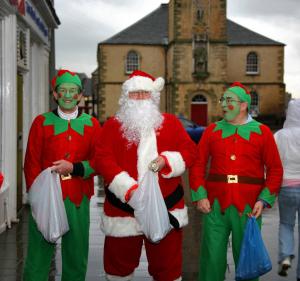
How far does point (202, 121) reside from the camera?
40844mm

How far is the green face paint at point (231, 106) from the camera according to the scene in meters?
4.67

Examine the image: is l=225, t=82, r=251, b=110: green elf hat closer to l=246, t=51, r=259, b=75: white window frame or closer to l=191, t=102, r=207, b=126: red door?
l=191, t=102, r=207, b=126: red door

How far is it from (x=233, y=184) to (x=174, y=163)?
0.59 metres

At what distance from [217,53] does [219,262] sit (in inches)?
1456

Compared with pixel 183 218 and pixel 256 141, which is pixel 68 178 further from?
pixel 256 141

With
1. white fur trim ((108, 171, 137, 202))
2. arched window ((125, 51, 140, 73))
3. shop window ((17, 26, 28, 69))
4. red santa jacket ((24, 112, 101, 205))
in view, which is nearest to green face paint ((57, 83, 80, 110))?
red santa jacket ((24, 112, 101, 205))

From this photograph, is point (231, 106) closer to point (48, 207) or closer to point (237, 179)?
point (237, 179)

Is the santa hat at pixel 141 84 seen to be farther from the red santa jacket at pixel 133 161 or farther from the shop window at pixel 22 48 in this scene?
the shop window at pixel 22 48

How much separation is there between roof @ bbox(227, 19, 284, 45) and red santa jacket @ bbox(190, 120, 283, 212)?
135ft

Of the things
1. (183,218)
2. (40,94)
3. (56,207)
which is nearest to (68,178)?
(56,207)

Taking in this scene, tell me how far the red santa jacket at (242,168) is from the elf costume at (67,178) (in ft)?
3.10

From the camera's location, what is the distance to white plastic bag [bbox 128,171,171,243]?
4.13 m

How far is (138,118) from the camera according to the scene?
14.6 feet

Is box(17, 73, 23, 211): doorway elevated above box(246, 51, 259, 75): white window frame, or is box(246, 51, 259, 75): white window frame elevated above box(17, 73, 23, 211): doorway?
box(246, 51, 259, 75): white window frame
